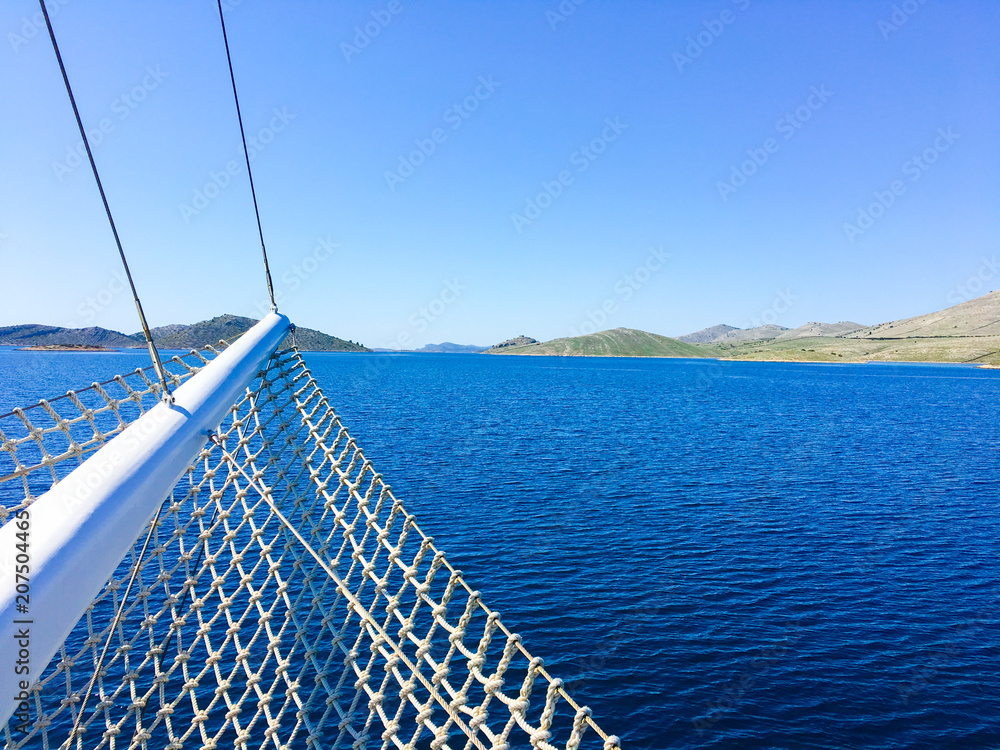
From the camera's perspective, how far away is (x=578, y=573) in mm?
22781

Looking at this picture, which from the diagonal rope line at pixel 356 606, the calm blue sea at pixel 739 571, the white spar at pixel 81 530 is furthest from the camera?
the calm blue sea at pixel 739 571

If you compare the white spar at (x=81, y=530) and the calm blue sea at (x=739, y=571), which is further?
the calm blue sea at (x=739, y=571)

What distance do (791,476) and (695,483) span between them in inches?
325

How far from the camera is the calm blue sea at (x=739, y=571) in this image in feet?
50.2

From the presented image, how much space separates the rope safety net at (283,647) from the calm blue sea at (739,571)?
276cm

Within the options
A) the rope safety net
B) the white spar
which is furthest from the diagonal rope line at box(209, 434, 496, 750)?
the white spar

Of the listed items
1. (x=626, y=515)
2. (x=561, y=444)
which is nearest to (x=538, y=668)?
(x=626, y=515)

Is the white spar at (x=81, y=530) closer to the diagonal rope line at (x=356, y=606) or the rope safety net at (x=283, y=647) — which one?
the diagonal rope line at (x=356, y=606)

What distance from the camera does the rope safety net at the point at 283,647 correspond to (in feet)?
22.2

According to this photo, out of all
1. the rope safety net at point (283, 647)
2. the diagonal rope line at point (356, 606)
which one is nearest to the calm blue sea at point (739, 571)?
the rope safety net at point (283, 647)

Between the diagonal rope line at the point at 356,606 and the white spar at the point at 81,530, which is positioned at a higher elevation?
the white spar at the point at 81,530

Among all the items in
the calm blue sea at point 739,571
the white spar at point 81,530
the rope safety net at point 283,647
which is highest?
the white spar at point 81,530

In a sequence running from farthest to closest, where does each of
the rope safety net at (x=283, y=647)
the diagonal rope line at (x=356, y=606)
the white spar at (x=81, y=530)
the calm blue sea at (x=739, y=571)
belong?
the calm blue sea at (x=739, y=571)
the rope safety net at (x=283, y=647)
the diagonal rope line at (x=356, y=606)
the white spar at (x=81, y=530)

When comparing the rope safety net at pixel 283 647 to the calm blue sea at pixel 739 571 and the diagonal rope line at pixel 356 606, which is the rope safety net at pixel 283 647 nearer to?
the diagonal rope line at pixel 356 606
